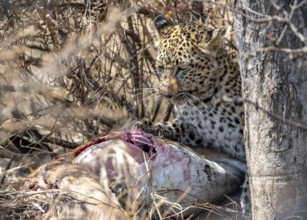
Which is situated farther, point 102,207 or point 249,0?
point 102,207

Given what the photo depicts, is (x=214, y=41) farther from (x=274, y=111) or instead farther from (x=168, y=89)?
(x=274, y=111)

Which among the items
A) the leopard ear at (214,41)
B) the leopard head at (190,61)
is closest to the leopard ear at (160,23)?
the leopard head at (190,61)

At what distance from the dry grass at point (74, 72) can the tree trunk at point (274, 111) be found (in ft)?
5.74

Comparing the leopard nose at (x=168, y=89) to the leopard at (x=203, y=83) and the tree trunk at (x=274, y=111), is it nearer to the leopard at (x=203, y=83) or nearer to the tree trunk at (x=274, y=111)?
the leopard at (x=203, y=83)

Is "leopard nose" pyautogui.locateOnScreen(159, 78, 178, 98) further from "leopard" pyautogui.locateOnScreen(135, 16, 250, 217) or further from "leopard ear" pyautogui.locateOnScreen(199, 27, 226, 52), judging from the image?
"leopard ear" pyautogui.locateOnScreen(199, 27, 226, 52)

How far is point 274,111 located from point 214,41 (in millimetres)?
1849

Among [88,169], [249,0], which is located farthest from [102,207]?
[249,0]

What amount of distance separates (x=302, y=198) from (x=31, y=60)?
3.00m

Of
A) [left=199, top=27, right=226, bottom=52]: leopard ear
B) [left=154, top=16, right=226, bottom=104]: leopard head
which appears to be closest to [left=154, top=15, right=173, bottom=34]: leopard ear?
[left=154, top=16, right=226, bottom=104]: leopard head

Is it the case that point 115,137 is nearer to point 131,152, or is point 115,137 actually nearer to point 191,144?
point 131,152

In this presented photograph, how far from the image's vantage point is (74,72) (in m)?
6.55

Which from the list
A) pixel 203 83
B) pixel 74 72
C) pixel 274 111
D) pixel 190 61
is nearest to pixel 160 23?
pixel 190 61

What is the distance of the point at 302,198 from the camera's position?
4.45 m

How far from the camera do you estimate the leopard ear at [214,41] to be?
19.6 feet
